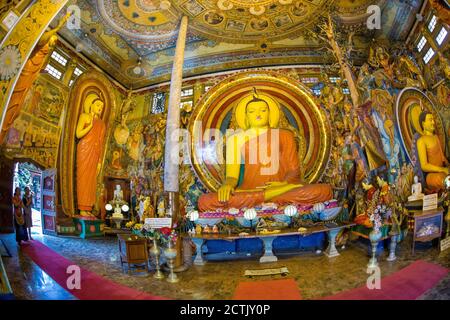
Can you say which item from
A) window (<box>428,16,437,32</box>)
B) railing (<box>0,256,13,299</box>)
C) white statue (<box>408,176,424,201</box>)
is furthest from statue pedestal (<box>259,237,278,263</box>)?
window (<box>428,16,437,32</box>)

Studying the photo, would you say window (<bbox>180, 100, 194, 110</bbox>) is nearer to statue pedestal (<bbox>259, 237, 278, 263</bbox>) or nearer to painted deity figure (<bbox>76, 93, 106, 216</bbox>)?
painted deity figure (<bbox>76, 93, 106, 216</bbox>)

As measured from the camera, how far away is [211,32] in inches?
343

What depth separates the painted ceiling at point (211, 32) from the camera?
296 inches

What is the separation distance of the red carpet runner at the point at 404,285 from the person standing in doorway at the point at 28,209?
20.5 feet

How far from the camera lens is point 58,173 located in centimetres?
659

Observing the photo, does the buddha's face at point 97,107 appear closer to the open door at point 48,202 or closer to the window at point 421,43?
the open door at point 48,202

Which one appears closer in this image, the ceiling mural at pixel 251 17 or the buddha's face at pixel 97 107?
the buddha's face at pixel 97 107

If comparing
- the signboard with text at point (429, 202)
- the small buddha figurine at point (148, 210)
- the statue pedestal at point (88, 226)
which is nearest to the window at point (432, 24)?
the signboard with text at point (429, 202)

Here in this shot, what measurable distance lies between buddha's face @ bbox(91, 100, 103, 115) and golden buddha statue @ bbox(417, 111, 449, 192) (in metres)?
8.85

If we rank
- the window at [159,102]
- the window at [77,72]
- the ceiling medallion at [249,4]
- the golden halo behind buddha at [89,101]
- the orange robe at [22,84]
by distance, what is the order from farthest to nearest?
the window at [159,102] → the ceiling medallion at [249,4] → the golden halo behind buddha at [89,101] → the window at [77,72] → the orange robe at [22,84]

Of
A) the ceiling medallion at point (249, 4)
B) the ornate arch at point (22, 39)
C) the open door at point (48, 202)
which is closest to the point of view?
the ornate arch at point (22, 39)

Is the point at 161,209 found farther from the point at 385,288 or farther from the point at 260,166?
the point at 385,288

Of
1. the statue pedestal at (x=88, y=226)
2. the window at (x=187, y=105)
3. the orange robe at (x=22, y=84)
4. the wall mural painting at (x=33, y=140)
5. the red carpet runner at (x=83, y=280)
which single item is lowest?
the red carpet runner at (x=83, y=280)
